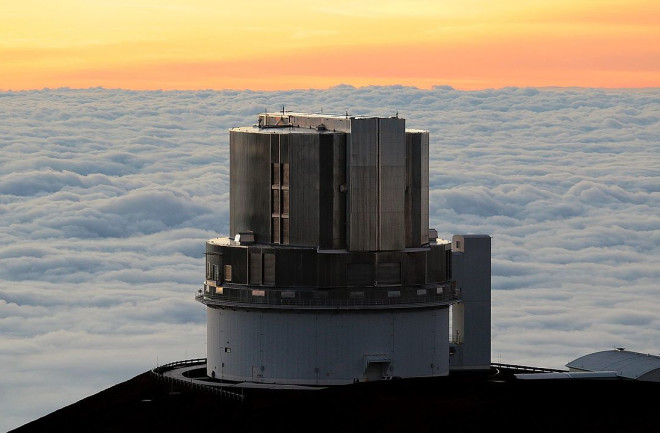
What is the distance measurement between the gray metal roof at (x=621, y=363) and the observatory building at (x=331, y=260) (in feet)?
28.1

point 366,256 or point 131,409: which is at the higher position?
point 366,256

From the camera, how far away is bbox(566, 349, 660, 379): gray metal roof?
88.4 m

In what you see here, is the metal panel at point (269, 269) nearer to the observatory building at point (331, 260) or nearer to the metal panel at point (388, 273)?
the observatory building at point (331, 260)

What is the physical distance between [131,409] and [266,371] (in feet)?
23.7

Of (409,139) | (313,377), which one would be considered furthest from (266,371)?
(409,139)

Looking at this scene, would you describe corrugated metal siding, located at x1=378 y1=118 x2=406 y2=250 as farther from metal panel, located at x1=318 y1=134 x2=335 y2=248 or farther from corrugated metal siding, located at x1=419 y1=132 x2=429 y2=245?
metal panel, located at x1=318 y1=134 x2=335 y2=248

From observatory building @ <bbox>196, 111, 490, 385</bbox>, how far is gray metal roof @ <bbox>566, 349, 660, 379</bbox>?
858 cm

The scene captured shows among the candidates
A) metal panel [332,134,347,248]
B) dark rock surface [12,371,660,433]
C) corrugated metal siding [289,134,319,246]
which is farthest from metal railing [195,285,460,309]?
dark rock surface [12,371,660,433]

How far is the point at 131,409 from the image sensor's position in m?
87.4

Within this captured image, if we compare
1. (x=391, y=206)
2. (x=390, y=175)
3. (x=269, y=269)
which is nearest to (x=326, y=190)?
(x=390, y=175)

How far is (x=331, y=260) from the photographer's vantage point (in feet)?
282

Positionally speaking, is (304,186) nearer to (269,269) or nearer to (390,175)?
(390,175)

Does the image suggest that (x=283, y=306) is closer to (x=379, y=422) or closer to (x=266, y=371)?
(x=266, y=371)

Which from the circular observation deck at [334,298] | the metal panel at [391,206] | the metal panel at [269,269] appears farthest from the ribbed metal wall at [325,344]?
the metal panel at [391,206]
